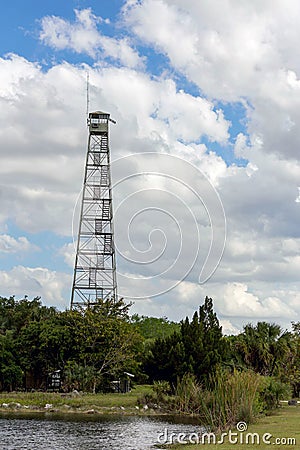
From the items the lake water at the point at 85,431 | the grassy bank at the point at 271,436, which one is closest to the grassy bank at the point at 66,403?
the lake water at the point at 85,431

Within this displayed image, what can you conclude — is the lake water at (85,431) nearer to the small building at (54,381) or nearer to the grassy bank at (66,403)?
the grassy bank at (66,403)

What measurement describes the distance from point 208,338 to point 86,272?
37.2 ft

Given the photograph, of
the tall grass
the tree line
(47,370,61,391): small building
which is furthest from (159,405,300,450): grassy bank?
(47,370,61,391): small building

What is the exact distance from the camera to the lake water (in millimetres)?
25828

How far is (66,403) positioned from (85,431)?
11.3m

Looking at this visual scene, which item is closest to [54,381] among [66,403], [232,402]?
[66,403]

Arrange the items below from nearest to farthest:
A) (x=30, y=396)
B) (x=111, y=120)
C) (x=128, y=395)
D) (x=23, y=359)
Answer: (x=30, y=396) → (x=128, y=395) → (x=23, y=359) → (x=111, y=120)

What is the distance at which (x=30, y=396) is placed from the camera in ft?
142

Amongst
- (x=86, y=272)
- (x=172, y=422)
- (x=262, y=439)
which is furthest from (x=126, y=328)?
(x=262, y=439)

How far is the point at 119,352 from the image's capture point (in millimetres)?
49781

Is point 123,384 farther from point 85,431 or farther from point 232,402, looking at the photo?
point 232,402

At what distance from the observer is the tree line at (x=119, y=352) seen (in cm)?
4753

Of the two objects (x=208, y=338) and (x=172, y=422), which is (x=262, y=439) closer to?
(x=172, y=422)

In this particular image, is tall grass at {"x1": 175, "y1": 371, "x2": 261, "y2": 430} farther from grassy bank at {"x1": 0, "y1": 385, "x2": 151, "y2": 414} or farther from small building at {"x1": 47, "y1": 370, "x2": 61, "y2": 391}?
small building at {"x1": 47, "y1": 370, "x2": 61, "y2": 391}
